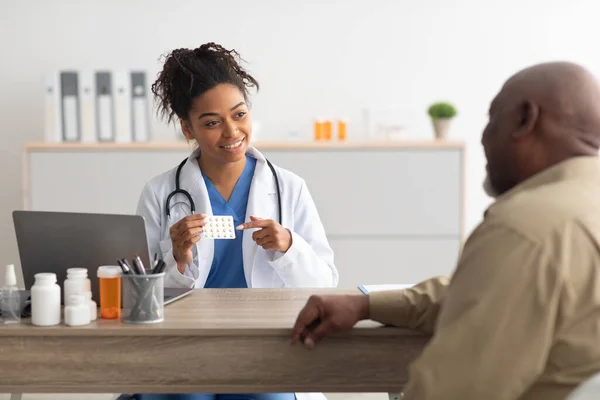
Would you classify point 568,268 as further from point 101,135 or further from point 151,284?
point 101,135

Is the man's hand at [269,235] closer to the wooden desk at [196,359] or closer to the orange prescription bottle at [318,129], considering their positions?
the wooden desk at [196,359]

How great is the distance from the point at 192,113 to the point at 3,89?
9.53 ft

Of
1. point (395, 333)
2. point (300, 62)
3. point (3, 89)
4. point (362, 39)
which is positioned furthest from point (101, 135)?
point (395, 333)

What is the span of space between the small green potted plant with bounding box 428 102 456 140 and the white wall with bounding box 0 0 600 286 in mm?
189

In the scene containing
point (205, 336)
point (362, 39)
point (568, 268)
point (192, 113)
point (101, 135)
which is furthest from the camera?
point (362, 39)

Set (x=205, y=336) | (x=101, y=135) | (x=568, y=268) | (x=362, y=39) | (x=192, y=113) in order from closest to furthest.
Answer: (x=568, y=268)
(x=205, y=336)
(x=192, y=113)
(x=101, y=135)
(x=362, y=39)

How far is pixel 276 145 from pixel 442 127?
0.95m

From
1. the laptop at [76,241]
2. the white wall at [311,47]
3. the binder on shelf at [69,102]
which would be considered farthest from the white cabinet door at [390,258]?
the laptop at [76,241]

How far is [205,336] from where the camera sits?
1696 millimetres

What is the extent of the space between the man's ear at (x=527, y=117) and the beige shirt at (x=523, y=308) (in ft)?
0.44

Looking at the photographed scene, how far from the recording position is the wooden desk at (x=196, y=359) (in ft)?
5.55

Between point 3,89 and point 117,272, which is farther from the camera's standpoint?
point 3,89

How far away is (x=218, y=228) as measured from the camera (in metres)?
2.20

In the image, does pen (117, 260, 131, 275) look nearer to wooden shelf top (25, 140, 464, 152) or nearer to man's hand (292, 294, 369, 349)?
man's hand (292, 294, 369, 349)
